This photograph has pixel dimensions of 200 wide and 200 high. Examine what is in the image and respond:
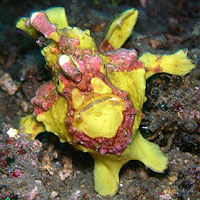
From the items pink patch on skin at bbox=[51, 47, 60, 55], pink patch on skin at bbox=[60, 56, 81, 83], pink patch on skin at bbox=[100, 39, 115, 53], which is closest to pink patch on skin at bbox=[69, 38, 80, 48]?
pink patch on skin at bbox=[51, 47, 60, 55]

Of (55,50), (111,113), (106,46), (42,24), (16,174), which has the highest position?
(42,24)

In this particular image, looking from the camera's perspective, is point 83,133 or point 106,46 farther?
point 106,46

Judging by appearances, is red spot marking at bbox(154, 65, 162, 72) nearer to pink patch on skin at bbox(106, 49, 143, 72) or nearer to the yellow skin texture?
the yellow skin texture

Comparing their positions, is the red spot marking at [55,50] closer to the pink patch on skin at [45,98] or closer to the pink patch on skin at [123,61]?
the pink patch on skin at [45,98]

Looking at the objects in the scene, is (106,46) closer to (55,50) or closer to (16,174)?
(55,50)

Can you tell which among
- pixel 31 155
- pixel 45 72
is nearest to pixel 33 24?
pixel 45 72

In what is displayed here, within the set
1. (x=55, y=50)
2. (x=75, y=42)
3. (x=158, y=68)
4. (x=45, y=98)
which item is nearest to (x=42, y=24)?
(x=55, y=50)

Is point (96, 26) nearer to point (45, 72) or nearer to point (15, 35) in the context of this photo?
point (45, 72)
